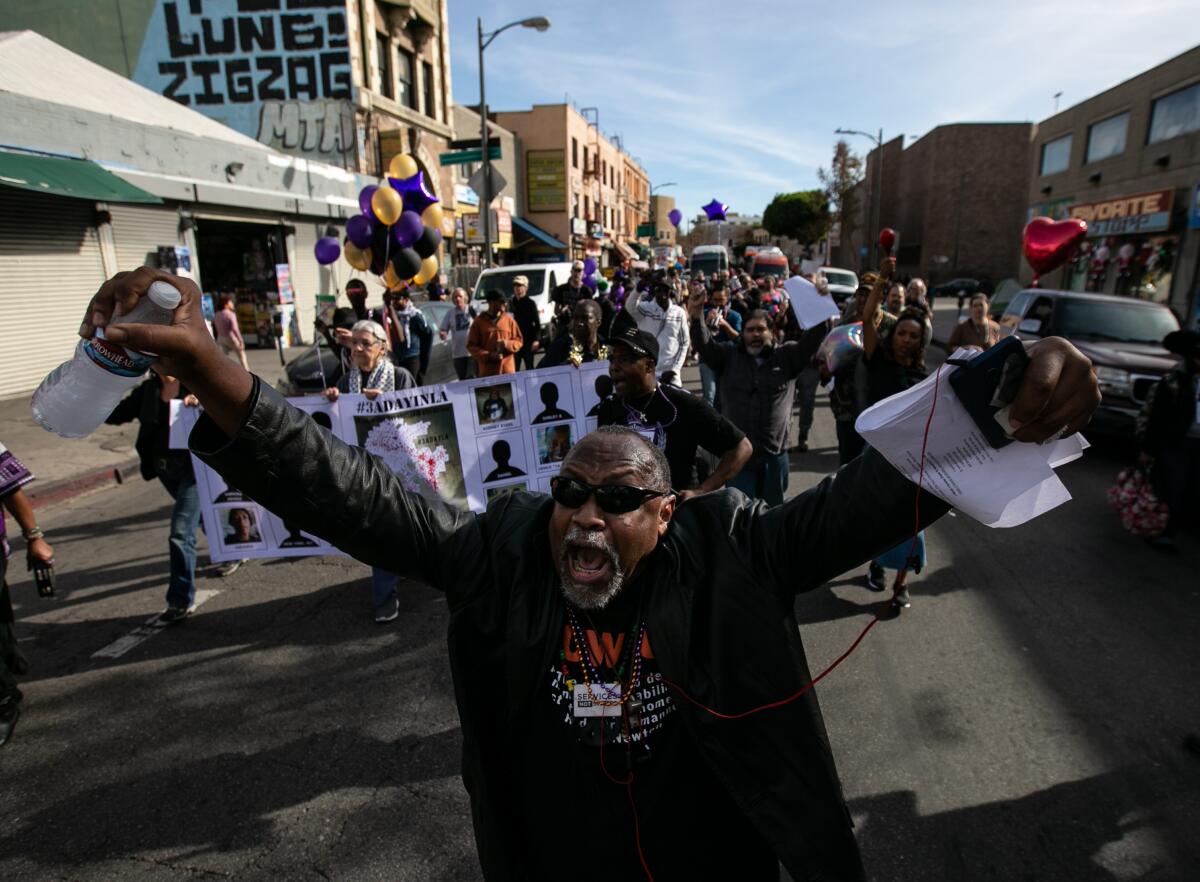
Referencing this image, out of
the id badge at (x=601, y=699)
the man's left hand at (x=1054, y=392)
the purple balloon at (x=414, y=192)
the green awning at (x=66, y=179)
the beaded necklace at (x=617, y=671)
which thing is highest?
the green awning at (x=66, y=179)

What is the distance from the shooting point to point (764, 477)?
4969mm

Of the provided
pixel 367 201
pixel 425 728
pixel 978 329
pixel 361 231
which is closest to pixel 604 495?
pixel 425 728

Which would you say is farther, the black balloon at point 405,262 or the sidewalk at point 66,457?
the black balloon at point 405,262

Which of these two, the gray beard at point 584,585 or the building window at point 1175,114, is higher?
the building window at point 1175,114

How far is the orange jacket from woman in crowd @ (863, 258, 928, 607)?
4.67 meters

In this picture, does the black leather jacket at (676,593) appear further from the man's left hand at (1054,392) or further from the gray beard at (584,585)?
the man's left hand at (1054,392)

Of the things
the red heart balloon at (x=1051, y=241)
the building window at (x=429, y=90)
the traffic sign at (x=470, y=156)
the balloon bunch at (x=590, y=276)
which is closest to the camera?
the red heart balloon at (x=1051, y=241)

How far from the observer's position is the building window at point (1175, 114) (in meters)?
21.5

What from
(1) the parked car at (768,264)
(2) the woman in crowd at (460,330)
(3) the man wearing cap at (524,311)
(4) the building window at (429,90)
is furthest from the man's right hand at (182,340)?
(1) the parked car at (768,264)

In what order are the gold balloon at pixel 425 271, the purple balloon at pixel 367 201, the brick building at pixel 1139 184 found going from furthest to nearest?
the brick building at pixel 1139 184 < the gold balloon at pixel 425 271 < the purple balloon at pixel 367 201

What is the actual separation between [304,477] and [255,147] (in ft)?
63.6

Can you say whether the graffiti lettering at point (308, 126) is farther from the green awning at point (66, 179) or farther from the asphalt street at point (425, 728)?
the asphalt street at point (425, 728)

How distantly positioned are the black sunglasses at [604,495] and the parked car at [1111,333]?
7677 mm

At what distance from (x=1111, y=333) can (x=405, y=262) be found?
9.02 meters
